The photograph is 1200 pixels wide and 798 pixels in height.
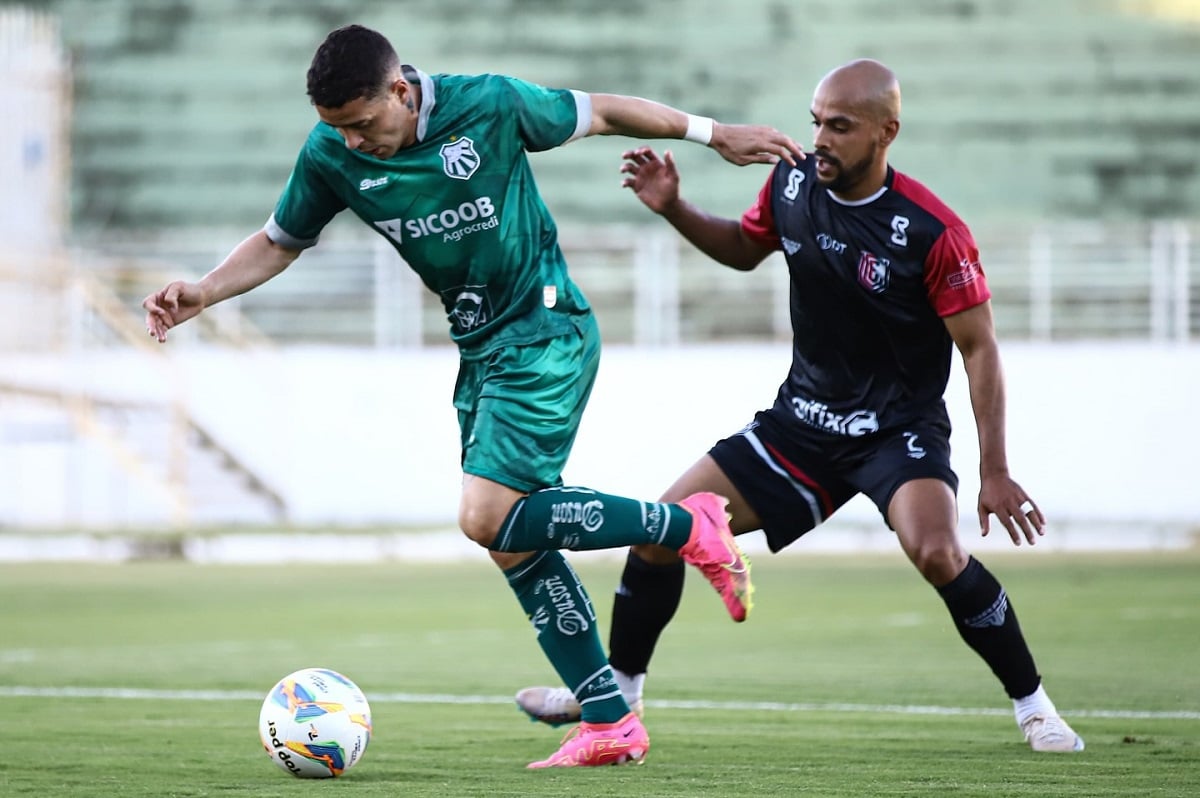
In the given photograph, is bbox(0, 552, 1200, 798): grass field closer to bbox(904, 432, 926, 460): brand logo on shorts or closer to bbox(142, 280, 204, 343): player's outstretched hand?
bbox(904, 432, 926, 460): brand logo on shorts

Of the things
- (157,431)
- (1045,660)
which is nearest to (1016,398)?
(157,431)

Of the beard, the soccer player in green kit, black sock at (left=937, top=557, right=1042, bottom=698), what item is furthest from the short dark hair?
black sock at (left=937, top=557, right=1042, bottom=698)

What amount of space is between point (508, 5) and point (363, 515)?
761cm

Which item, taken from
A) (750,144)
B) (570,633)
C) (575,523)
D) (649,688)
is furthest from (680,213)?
(649,688)

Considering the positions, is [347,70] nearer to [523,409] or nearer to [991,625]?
[523,409]

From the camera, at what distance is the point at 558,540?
243 inches

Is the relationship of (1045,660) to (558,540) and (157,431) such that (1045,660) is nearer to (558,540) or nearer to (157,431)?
(558,540)

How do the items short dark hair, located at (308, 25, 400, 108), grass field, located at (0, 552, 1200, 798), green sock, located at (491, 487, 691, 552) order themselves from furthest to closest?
green sock, located at (491, 487, 691, 552), grass field, located at (0, 552, 1200, 798), short dark hair, located at (308, 25, 400, 108)

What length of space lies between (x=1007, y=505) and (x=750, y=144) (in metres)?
1.36

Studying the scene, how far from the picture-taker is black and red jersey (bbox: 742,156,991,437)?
262 inches

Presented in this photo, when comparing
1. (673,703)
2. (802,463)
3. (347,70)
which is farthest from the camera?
(673,703)

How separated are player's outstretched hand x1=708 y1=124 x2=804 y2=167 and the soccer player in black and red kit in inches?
11.3

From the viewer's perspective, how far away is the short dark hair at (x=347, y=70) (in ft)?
19.4

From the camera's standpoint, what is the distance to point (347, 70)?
19.3ft
